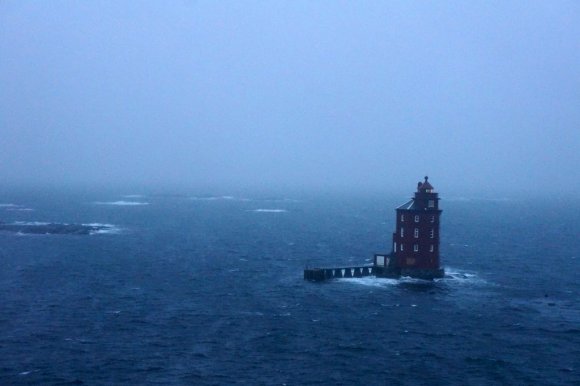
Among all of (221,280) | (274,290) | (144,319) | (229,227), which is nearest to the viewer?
(144,319)

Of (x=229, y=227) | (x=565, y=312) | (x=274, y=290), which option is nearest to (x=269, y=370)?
(x=274, y=290)

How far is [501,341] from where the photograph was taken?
49.0 meters

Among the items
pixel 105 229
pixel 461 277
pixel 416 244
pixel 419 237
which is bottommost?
pixel 461 277

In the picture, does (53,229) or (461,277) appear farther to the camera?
(53,229)

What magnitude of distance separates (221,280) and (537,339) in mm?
33083

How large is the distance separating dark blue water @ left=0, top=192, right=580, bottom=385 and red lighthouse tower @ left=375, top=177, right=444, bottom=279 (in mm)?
2292

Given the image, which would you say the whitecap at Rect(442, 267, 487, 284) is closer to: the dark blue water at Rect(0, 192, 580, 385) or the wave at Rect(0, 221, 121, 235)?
the dark blue water at Rect(0, 192, 580, 385)

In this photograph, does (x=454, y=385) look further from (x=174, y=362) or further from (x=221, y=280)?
(x=221, y=280)

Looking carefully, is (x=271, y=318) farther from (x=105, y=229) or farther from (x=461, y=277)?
(x=105, y=229)

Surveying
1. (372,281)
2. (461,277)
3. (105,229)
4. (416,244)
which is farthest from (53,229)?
(461,277)

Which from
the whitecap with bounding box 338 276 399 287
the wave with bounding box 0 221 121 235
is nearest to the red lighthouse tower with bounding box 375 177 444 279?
the whitecap with bounding box 338 276 399 287

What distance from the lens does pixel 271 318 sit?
54.1 m

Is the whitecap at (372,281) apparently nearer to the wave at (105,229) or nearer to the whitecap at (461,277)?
the whitecap at (461,277)

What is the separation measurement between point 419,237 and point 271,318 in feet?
81.3
